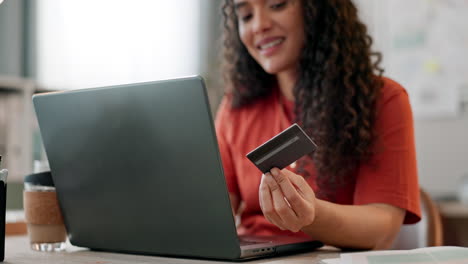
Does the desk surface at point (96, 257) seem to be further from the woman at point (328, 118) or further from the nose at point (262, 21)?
the nose at point (262, 21)

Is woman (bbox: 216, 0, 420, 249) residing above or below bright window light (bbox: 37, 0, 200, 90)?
below

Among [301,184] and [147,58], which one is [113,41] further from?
[301,184]

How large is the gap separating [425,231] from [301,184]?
2.11ft

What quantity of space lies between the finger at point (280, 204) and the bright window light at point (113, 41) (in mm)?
1965

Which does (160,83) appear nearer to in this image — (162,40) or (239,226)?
(239,226)

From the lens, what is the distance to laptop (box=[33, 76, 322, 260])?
0.76 meters

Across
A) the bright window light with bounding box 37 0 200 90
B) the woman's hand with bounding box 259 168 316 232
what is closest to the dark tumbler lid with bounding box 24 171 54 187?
the woman's hand with bounding box 259 168 316 232

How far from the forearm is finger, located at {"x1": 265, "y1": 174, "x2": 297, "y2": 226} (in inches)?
4.4

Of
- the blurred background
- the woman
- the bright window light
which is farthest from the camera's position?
the bright window light

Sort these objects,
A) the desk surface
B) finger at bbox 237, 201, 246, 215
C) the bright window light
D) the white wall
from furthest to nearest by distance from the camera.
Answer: the white wall < the bright window light < finger at bbox 237, 201, 246, 215 < the desk surface

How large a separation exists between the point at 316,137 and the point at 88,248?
50 centimetres

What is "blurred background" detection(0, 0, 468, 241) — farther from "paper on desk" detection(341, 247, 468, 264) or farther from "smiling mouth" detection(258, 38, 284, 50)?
"paper on desk" detection(341, 247, 468, 264)

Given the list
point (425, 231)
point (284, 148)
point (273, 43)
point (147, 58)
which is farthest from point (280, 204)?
point (147, 58)

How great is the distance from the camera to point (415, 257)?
29.8 inches
